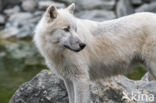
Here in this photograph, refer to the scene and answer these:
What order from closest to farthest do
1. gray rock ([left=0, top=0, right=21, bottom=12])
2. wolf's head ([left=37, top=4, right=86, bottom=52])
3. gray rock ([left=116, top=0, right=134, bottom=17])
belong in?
wolf's head ([left=37, top=4, right=86, bottom=52]) → gray rock ([left=116, top=0, right=134, bottom=17]) → gray rock ([left=0, top=0, right=21, bottom=12])

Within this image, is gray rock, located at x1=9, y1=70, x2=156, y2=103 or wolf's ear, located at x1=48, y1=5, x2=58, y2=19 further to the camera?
gray rock, located at x1=9, y1=70, x2=156, y2=103

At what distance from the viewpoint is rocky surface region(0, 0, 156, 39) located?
19.6 meters

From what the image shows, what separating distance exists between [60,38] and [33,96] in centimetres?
187

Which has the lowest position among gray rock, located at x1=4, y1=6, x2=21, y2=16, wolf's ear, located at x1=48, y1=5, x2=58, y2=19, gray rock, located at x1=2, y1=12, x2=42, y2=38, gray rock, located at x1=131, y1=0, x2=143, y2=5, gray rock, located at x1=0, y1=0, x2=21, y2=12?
wolf's ear, located at x1=48, y1=5, x2=58, y2=19

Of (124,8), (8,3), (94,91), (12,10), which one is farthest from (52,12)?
(8,3)

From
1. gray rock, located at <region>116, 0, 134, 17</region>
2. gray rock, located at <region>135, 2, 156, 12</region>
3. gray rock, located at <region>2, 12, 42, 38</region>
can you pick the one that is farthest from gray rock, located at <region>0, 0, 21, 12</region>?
gray rock, located at <region>135, 2, 156, 12</region>

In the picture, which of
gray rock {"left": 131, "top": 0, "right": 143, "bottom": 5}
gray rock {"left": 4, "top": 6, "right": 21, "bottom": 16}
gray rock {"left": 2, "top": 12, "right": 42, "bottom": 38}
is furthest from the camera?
gray rock {"left": 4, "top": 6, "right": 21, "bottom": 16}

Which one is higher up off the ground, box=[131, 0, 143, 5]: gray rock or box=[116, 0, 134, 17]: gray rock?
box=[131, 0, 143, 5]: gray rock

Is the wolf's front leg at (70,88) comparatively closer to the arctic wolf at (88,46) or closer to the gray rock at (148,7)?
the arctic wolf at (88,46)

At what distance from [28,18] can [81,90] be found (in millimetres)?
15328

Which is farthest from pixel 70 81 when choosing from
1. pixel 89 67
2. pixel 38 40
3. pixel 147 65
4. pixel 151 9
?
pixel 151 9

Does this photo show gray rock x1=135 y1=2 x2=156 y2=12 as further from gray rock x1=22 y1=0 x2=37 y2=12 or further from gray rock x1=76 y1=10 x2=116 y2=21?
gray rock x1=22 y1=0 x2=37 y2=12

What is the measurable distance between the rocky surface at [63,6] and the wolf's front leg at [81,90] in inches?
532

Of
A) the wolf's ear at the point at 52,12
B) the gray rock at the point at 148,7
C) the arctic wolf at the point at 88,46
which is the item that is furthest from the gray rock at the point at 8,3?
the wolf's ear at the point at 52,12
